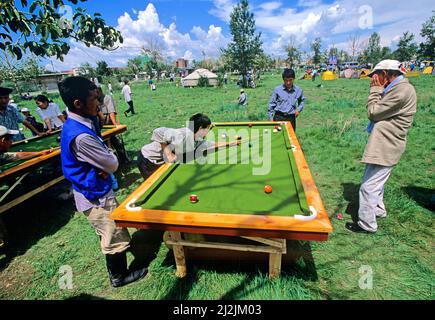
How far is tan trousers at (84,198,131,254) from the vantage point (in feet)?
7.57

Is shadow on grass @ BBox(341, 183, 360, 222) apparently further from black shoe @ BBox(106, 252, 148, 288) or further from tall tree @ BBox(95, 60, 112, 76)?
tall tree @ BBox(95, 60, 112, 76)

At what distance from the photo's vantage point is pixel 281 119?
18.7 feet

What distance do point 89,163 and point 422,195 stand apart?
5048 mm

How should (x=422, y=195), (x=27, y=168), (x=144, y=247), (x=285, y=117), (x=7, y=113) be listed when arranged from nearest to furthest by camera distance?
(x=144, y=247) → (x=27, y=168) → (x=422, y=195) → (x=7, y=113) → (x=285, y=117)

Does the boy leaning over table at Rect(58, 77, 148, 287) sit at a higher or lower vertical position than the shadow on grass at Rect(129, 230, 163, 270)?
higher

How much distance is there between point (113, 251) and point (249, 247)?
1.40m

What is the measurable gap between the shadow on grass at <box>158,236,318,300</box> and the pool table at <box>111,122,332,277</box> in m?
0.14

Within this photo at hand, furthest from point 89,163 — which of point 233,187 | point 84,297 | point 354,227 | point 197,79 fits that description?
point 197,79

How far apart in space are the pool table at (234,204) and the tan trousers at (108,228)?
22 centimetres

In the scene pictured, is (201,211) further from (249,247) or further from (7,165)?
(7,165)

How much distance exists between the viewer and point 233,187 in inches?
101

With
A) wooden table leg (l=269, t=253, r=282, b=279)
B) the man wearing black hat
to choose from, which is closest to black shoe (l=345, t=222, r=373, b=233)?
wooden table leg (l=269, t=253, r=282, b=279)

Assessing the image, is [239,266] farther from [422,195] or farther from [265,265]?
[422,195]
